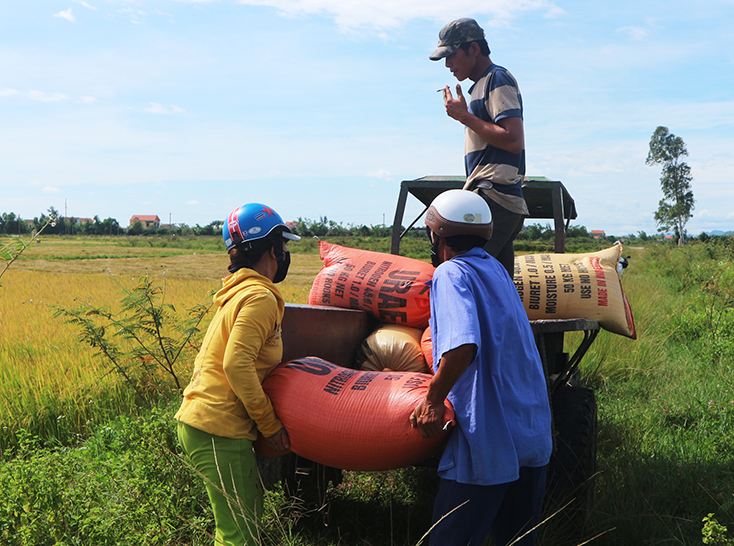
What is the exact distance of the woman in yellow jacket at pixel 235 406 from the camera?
223 centimetres

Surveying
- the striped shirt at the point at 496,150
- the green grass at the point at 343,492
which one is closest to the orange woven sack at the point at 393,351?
the green grass at the point at 343,492

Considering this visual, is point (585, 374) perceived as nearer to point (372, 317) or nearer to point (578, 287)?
point (578, 287)

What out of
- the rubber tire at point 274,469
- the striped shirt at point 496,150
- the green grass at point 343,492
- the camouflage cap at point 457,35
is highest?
the camouflage cap at point 457,35

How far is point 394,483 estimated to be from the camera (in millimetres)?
3525

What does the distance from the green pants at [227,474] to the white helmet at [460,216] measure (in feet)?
3.76

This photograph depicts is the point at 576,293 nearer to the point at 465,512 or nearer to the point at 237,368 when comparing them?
the point at 465,512

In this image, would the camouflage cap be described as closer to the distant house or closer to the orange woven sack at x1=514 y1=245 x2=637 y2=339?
the orange woven sack at x1=514 y1=245 x2=637 y2=339

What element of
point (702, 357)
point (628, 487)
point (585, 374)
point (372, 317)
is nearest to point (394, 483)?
point (372, 317)

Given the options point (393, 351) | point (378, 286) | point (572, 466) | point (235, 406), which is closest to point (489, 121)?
point (378, 286)

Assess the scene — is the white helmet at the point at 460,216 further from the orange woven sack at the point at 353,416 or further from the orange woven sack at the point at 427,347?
the orange woven sack at the point at 427,347

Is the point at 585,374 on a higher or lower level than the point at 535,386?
lower

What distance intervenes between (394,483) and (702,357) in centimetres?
515

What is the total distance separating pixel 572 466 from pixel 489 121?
184cm

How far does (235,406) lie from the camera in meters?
2.29
